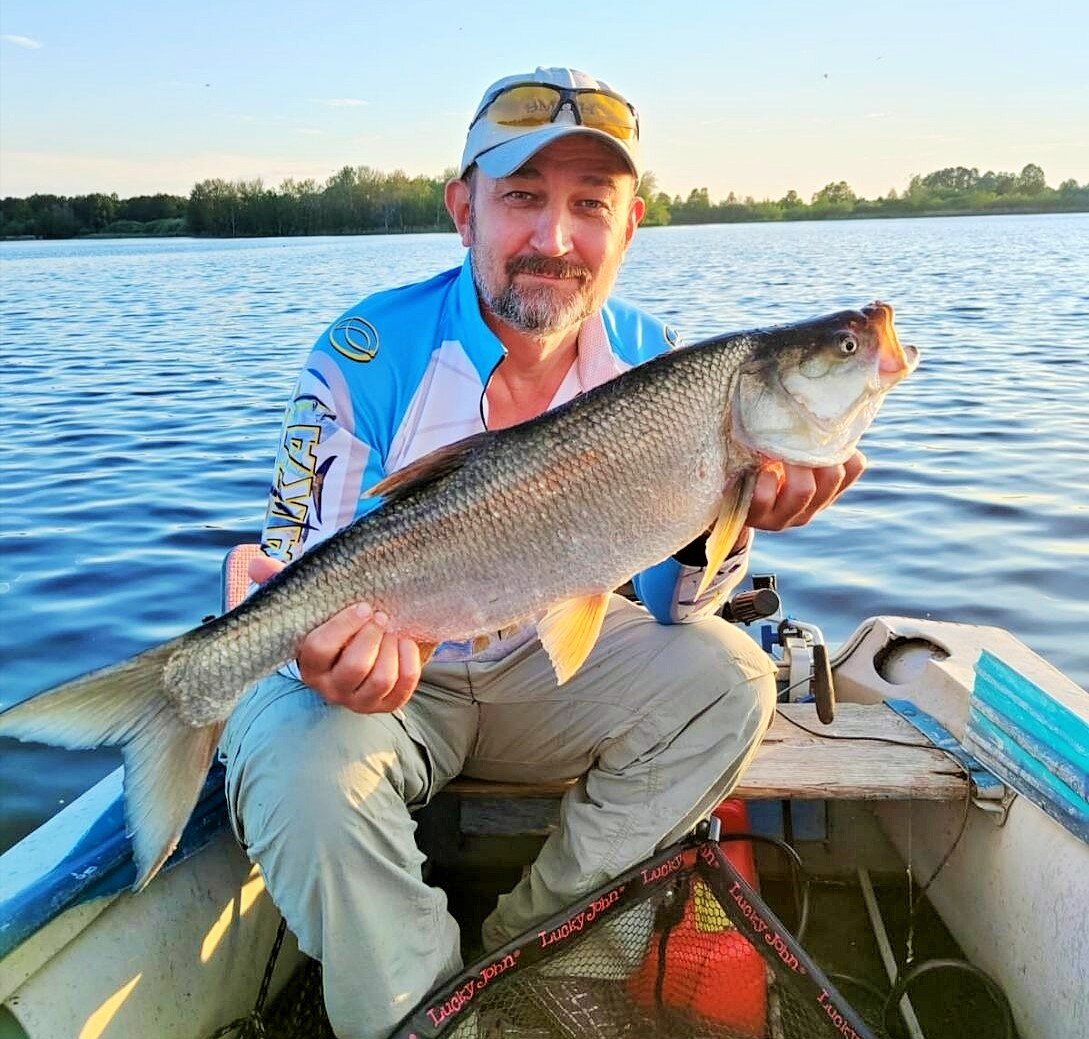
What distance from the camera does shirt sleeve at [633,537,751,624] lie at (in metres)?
3.13

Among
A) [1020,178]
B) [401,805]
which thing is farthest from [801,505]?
[1020,178]

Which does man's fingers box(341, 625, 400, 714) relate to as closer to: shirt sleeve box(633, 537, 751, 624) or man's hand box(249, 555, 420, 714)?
man's hand box(249, 555, 420, 714)

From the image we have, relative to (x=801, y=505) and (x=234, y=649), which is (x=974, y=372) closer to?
(x=801, y=505)

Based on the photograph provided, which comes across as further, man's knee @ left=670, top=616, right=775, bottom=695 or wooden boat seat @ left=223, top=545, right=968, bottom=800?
wooden boat seat @ left=223, top=545, right=968, bottom=800

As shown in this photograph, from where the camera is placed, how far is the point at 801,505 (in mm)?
2768

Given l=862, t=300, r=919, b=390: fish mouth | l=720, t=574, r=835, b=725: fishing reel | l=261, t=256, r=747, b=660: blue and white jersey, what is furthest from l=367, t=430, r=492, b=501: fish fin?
l=720, t=574, r=835, b=725: fishing reel

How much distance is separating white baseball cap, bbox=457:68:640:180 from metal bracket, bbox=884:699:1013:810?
210cm

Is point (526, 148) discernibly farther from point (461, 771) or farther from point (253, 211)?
point (253, 211)

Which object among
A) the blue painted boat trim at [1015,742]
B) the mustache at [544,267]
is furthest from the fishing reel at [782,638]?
the mustache at [544,267]

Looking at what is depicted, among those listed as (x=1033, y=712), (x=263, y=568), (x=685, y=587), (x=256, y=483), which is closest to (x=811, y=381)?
(x=685, y=587)

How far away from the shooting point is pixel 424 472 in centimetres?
263

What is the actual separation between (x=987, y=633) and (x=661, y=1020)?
7.38ft

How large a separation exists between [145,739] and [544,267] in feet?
5.99

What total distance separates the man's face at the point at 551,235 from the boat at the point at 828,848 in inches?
50.4
